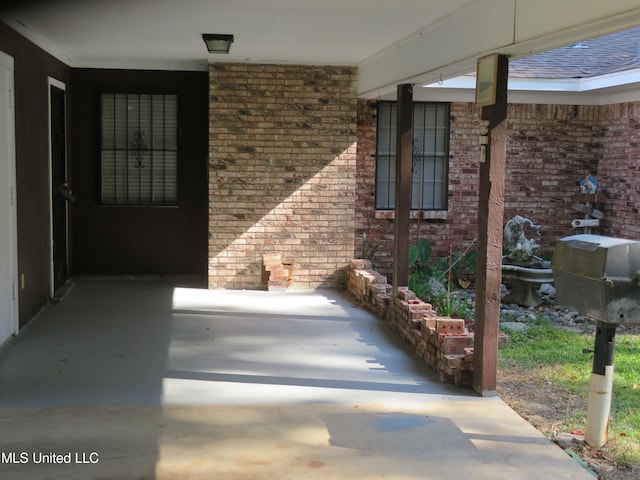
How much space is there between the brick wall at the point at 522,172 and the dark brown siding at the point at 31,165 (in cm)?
409

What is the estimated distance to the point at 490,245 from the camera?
5.16 metres

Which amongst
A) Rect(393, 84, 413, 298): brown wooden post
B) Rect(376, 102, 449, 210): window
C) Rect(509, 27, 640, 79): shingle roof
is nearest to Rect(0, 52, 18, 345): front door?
Rect(393, 84, 413, 298): brown wooden post

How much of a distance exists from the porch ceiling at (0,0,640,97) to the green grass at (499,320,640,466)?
2.41 m

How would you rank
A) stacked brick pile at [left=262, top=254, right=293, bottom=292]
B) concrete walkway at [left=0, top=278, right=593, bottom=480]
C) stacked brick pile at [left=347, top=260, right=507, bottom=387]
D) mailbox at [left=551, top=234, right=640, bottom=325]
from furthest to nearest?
stacked brick pile at [left=262, top=254, right=293, bottom=292], stacked brick pile at [left=347, top=260, right=507, bottom=387], mailbox at [left=551, top=234, right=640, bottom=325], concrete walkway at [left=0, top=278, right=593, bottom=480]

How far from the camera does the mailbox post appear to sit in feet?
13.5

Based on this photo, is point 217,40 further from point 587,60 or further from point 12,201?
point 587,60

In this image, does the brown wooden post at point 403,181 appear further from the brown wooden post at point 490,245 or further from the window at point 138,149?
the window at point 138,149

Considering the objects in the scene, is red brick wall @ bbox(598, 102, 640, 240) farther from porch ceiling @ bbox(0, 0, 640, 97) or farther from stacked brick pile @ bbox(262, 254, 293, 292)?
stacked brick pile @ bbox(262, 254, 293, 292)

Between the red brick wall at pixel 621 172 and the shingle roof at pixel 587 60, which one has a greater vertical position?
the shingle roof at pixel 587 60

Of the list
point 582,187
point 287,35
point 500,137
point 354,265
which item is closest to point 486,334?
point 500,137

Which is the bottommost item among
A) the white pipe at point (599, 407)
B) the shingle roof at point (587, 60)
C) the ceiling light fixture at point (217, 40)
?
the white pipe at point (599, 407)

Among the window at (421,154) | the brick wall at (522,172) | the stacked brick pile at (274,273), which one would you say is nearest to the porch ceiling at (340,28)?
the window at (421,154)

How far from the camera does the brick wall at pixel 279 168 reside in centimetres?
916

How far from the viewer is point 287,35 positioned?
705 centimetres
